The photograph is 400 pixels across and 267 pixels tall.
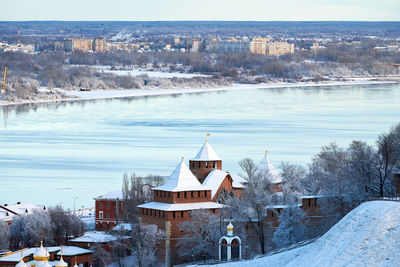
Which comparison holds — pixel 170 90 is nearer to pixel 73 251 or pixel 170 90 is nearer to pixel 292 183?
pixel 292 183

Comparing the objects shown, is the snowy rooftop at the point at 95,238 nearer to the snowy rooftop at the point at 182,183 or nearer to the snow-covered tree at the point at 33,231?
the snow-covered tree at the point at 33,231

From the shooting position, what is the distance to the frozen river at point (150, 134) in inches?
982

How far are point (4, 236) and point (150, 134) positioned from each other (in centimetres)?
1611

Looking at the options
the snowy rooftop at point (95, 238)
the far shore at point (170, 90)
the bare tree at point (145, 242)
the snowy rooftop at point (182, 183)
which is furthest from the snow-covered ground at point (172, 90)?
the bare tree at point (145, 242)

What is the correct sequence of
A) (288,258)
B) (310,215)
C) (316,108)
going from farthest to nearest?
(316,108), (310,215), (288,258)

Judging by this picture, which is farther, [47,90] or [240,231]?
[47,90]

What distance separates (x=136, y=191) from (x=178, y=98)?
127 ft

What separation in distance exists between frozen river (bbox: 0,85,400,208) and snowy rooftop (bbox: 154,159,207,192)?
16.6 feet

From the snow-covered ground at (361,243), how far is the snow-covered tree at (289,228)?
216cm

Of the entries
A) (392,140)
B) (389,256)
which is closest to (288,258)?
(389,256)

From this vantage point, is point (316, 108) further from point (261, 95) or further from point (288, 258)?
point (288, 258)

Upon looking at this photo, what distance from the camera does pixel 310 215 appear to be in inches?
653

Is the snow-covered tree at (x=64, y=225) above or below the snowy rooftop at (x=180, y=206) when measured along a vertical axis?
below

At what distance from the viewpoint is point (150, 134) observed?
3475 centimetres
